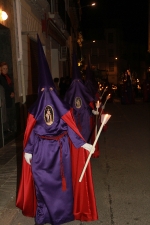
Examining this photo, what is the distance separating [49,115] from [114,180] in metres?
2.47

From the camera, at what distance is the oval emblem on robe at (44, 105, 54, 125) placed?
400cm

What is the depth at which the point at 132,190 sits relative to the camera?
536cm

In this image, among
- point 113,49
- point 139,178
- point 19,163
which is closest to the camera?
point 139,178

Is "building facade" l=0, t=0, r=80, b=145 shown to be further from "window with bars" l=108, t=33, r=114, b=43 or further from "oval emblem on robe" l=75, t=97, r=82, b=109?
"window with bars" l=108, t=33, r=114, b=43

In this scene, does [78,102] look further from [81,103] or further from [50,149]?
[50,149]

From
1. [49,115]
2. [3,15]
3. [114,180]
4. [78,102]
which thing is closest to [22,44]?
[3,15]

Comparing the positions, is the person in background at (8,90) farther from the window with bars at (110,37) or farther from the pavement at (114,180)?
the window with bars at (110,37)

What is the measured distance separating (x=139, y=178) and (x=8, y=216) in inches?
100

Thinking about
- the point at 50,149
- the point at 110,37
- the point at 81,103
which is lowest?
the point at 50,149

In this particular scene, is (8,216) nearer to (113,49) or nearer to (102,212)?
(102,212)

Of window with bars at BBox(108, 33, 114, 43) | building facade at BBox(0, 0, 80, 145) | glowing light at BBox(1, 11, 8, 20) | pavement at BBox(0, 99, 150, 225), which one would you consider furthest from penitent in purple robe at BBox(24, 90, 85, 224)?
window with bars at BBox(108, 33, 114, 43)

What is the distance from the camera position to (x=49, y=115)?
158 inches

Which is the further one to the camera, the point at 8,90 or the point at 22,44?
the point at 22,44

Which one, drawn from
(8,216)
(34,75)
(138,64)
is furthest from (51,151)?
(138,64)
